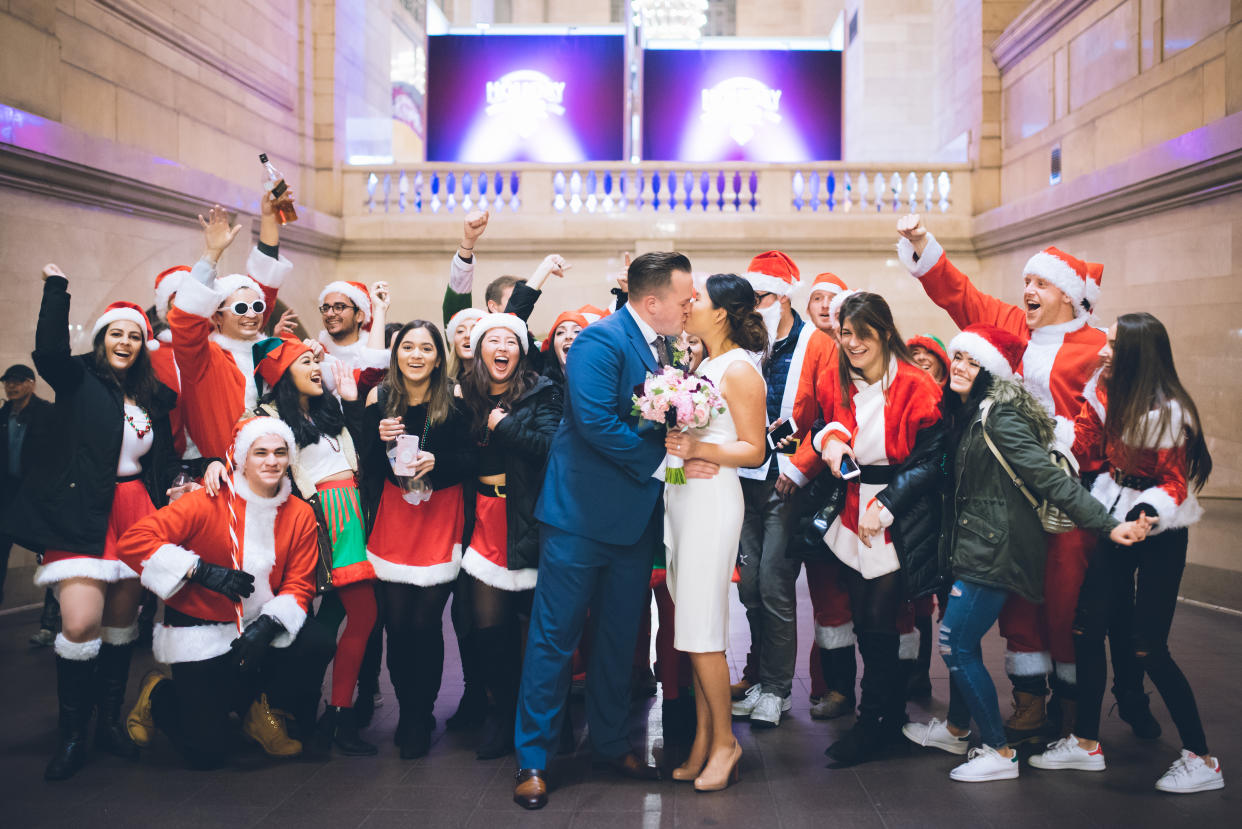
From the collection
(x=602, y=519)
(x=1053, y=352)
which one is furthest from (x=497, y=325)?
(x=1053, y=352)

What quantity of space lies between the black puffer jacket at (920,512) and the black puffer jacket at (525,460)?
1.52 metres

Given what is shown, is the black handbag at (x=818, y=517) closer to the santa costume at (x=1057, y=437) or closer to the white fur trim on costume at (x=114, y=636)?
the santa costume at (x=1057, y=437)

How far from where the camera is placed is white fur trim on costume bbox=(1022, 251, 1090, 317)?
4633mm

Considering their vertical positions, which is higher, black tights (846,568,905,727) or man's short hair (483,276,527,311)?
man's short hair (483,276,527,311)

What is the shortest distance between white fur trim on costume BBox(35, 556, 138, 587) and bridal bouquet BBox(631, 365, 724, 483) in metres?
2.44

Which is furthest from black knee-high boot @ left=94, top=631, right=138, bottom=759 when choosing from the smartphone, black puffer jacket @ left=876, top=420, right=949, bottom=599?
black puffer jacket @ left=876, top=420, right=949, bottom=599

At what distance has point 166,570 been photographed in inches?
154

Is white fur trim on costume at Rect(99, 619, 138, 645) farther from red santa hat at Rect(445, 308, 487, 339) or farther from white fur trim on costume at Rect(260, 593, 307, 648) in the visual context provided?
red santa hat at Rect(445, 308, 487, 339)

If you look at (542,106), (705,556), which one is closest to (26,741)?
(705,556)

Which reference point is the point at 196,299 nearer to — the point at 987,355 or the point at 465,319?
the point at 465,319

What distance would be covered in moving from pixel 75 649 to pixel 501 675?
185cm

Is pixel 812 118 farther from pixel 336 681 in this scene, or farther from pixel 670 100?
pixel 336 681

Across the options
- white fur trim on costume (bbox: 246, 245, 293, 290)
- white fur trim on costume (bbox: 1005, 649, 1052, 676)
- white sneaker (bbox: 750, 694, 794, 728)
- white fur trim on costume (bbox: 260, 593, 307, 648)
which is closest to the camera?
white fur trim on costume (bbox: 260, 593, 307, 648)

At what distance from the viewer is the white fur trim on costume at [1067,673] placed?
4319 millimetres
